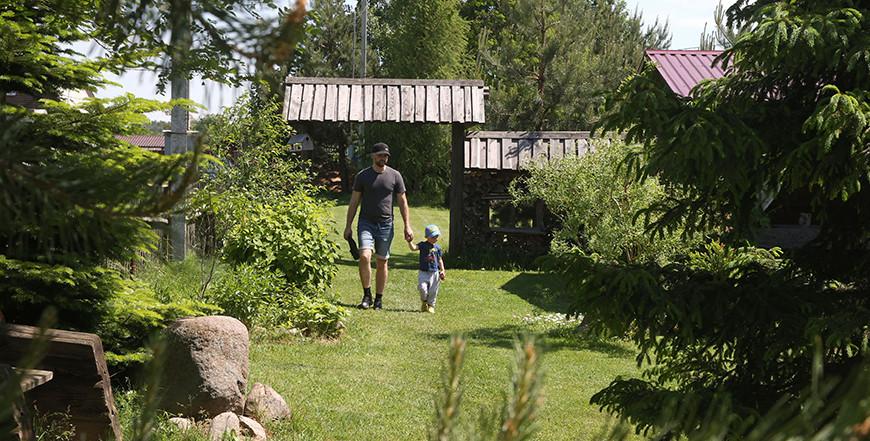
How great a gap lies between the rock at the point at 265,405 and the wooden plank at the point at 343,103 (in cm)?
1044

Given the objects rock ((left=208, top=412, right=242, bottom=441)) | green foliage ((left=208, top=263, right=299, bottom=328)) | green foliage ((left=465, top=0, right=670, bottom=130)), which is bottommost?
rock ((left=208, top=412, right=242, bottom=441))

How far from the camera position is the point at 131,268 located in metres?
8.80

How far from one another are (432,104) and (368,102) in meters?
1.17

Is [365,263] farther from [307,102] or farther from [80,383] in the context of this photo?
[80,383]

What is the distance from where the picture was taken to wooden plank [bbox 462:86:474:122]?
16.6m

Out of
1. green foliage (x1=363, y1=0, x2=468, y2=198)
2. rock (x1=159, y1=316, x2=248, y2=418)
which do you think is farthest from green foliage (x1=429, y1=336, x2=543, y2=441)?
green foliage (x1=363, y1=0, x2=468, y2=198)

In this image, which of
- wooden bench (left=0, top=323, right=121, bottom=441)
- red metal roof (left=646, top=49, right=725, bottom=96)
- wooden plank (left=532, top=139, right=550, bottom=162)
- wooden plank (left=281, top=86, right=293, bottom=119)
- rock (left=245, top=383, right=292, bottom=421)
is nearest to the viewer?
wooden bench (left=0, top=323, right=121, bottom=441)

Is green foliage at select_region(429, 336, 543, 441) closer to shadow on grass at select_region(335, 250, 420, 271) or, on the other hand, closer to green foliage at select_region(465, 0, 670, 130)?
shadow on grass at select_region(335, 250, 420, 271)

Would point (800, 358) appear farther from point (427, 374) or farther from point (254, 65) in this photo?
point (427, 374)

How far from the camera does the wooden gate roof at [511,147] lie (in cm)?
1792

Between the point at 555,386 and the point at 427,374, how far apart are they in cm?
116

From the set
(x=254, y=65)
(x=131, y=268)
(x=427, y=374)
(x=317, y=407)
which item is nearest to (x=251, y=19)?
(x=254, y=65)

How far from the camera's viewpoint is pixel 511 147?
59.6 ft

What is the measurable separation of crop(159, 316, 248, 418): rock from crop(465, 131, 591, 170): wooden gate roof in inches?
488
